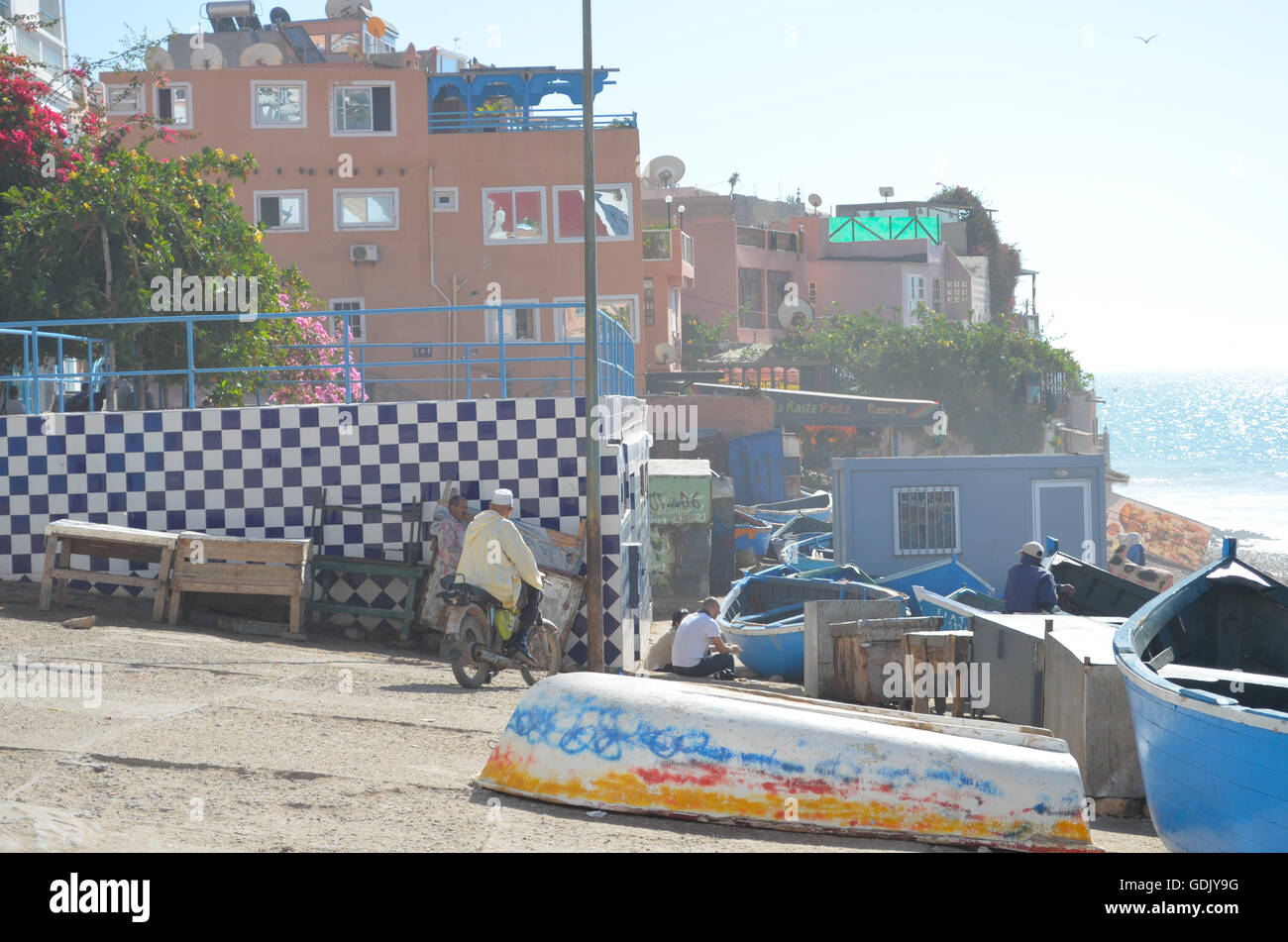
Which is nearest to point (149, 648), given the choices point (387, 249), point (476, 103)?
point (387, 249)

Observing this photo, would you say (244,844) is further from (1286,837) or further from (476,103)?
(476,103)

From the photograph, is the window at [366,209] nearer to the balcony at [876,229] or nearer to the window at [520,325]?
the window at [520,325]

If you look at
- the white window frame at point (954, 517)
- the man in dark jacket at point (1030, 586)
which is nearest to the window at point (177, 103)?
the white window frame at point (954, 517)

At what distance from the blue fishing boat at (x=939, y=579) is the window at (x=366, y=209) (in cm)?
1760

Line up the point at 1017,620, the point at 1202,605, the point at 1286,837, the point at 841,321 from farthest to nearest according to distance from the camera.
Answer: the point at 841,321, the point at 1017,620, the point at 1202,605, the point at 1286,837

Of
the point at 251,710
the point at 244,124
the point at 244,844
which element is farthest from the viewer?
the point at 244,124

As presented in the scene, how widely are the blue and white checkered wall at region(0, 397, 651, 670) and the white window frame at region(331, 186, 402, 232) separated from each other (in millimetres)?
18779

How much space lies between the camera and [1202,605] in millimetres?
11844

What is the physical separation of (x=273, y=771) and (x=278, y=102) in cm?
2813

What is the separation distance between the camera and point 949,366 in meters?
57.2

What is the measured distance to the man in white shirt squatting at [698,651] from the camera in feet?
52.6

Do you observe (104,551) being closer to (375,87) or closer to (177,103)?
(375,87)

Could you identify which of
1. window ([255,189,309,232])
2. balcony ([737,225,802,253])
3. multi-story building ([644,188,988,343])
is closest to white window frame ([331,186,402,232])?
window ([255,189,309,232])

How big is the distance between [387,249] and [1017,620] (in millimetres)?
23527
